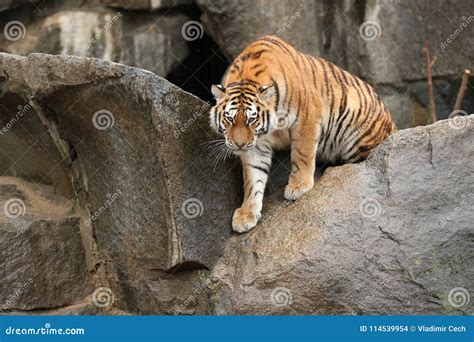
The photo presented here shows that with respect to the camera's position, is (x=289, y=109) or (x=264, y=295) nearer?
(x=264, y=295)

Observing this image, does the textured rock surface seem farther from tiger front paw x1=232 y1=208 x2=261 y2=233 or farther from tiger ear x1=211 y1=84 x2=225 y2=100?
tiger front paw x1=232 y1=208 x2=261 y2=233

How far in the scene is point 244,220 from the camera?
591 centimetres

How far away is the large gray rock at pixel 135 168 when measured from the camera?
564 centimetres

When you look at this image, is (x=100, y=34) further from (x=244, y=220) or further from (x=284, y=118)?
(x=244, y=220)

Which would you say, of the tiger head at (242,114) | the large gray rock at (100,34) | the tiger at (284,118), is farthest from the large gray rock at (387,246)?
A: the large gray rock at (100,34)

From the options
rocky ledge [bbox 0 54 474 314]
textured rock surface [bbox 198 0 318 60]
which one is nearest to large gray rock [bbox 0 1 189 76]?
textured rock surface [bbox 198 0 318 60]

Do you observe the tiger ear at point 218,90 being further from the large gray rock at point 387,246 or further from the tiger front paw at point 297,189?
the large gray rock at point 387,246

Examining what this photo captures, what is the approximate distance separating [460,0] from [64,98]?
4243 mm

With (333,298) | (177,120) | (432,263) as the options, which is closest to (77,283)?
(177,120)

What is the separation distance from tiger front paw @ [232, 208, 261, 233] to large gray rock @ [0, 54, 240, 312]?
0.36 ft

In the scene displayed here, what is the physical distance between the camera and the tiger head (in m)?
5.64

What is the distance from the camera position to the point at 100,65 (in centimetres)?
562

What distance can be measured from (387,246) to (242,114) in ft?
4.50

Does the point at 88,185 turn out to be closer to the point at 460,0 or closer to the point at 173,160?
the point at 173,160
